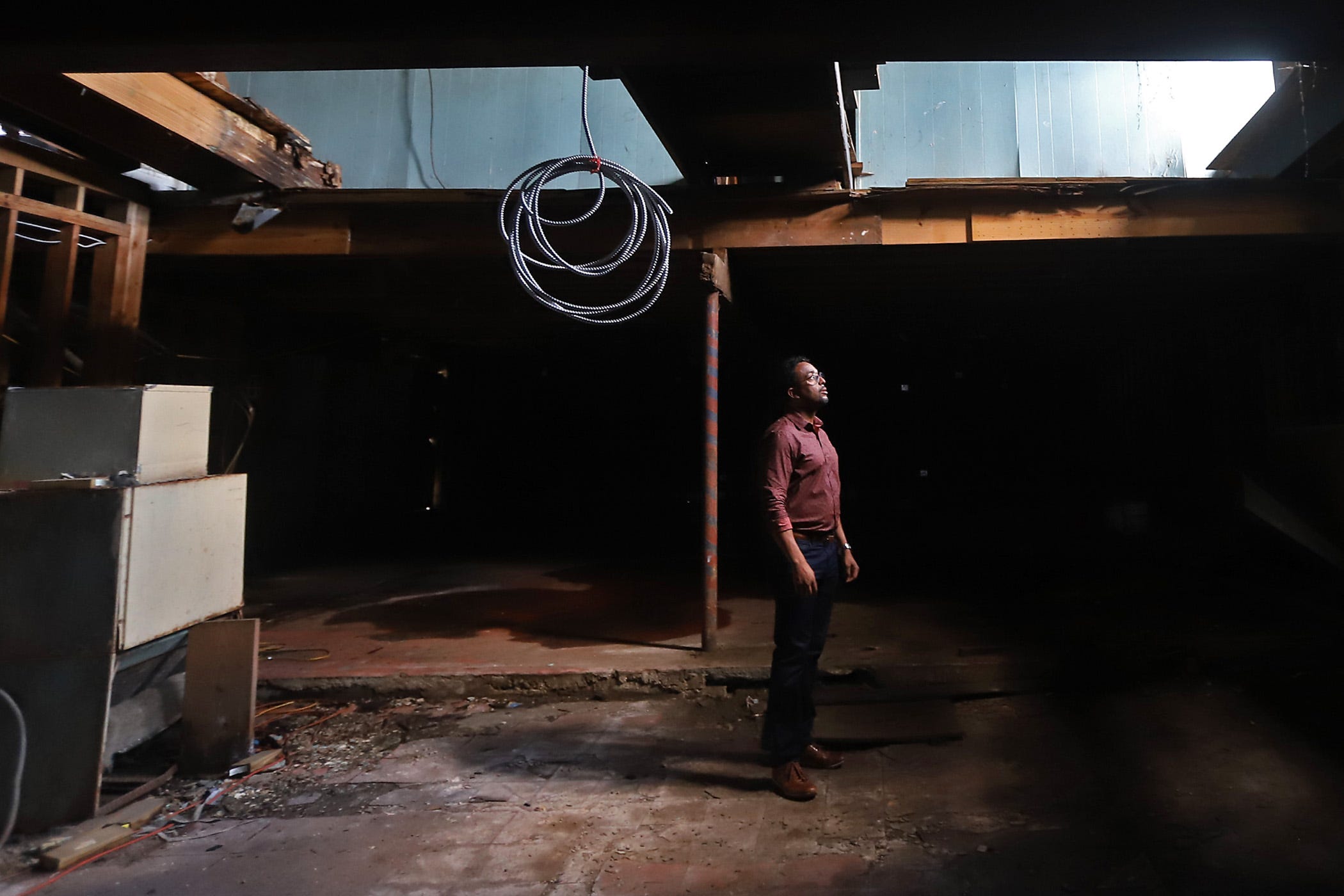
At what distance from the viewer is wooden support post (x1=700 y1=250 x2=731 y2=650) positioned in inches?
196

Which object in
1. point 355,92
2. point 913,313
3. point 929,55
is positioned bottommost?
point 929,55

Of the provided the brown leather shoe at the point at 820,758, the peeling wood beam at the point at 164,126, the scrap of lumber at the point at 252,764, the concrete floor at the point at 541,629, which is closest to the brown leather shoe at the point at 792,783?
the brown leather shoe at the point at 820,758

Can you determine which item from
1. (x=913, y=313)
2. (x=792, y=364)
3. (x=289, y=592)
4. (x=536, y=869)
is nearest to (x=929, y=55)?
(x=792, y=364)

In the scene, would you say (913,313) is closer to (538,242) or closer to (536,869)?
(538,242)

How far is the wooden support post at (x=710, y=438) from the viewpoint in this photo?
4969 mm

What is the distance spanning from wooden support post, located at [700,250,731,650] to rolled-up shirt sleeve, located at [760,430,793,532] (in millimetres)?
1862

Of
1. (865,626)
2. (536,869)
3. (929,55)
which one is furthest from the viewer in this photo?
(865,626)

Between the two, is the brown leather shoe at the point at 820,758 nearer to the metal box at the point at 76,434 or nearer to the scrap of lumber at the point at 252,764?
the scrap of lumber at the point at 252,764

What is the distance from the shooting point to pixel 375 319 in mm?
8984

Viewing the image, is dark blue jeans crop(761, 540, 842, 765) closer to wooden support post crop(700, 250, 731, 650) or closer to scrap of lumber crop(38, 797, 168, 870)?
wooden support post crop(700, 250, 731, 650)

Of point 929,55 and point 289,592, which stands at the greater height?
point 929,55

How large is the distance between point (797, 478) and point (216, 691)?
3.12 meters

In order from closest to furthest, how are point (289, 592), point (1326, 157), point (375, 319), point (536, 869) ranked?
1. point (536, 869)
2. point (1326, 157)
3. point (289, 592)
4. point (375, 319)

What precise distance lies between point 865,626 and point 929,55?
4.18m
